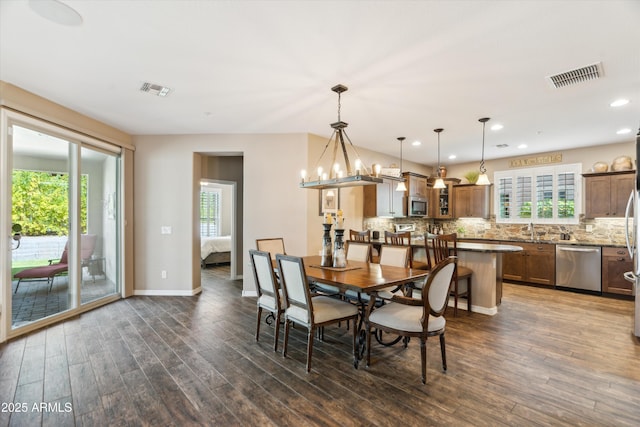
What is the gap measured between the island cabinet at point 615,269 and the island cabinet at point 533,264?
0.69 meters

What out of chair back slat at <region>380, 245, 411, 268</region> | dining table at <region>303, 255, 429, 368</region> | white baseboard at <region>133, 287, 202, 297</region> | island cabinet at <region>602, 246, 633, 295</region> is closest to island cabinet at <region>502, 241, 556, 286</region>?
island cabinet at <region>602, 246, 633, 295</region>

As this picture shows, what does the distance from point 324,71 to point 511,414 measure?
10.2 feet

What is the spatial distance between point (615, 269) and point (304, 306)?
218 inches

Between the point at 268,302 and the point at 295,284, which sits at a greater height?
the point at 295,284

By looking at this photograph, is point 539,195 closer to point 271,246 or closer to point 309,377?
point 271,246

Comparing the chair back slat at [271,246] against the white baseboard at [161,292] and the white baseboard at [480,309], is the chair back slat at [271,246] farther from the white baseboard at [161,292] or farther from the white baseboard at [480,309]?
the white baseboard at [480,309]

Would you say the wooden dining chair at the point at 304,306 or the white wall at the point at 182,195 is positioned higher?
the white wall at the point at 182,195

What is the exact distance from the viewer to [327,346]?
313 centimetres

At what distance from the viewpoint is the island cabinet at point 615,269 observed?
4.97m

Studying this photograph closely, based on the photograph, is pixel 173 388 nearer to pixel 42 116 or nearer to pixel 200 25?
pixel 200 25

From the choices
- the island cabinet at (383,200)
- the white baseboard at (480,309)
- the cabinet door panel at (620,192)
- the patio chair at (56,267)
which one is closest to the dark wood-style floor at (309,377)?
the white baseboard at (480,309)

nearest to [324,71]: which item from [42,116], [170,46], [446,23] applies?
[446,23]

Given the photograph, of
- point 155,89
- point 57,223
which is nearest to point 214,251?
point 57,223

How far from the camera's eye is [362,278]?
2.81 m
